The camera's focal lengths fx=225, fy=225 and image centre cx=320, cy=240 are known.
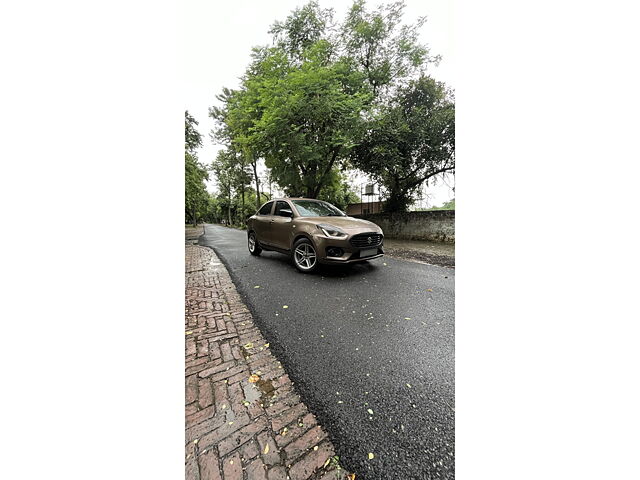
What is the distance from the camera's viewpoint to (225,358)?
1.82m

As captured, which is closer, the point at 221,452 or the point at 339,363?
the point at 221,452

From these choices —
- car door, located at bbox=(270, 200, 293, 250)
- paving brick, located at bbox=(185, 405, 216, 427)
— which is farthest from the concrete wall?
paving brick, located at bbox=(185, 405, 216, 427)

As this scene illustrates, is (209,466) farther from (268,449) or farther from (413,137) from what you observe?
(413,137)

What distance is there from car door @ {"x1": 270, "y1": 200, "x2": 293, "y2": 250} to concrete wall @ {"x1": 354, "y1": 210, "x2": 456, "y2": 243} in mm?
6052

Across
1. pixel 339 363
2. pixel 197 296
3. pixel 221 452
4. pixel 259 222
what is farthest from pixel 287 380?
pixel 259 222

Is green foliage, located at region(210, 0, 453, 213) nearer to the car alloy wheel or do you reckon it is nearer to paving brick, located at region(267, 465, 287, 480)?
the car alloy wheel

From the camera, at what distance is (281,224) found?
4.77m

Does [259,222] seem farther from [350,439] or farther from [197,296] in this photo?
[350,439]

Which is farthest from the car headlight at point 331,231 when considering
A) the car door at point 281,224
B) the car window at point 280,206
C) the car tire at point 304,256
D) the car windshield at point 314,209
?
the car window at point 280,206

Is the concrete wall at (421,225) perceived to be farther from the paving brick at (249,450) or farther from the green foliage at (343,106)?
the paving brick at (249,450)

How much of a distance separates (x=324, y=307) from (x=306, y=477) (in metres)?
1.78

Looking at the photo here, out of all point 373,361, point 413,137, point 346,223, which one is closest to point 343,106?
point 413,137

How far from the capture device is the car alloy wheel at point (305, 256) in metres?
4.18

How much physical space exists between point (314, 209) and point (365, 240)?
137cm
